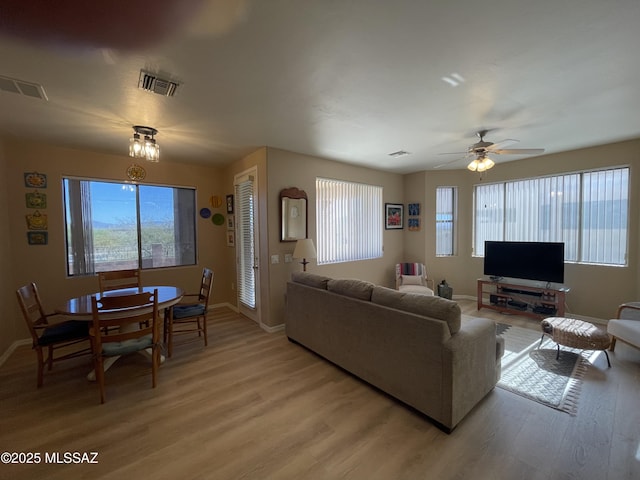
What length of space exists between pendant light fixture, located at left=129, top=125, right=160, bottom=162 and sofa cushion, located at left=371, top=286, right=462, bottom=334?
2831mm

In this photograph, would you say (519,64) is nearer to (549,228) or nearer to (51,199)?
(549,228)

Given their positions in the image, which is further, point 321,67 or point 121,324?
point 121,324

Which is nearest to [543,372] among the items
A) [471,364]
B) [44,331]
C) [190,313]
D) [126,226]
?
[471,364]

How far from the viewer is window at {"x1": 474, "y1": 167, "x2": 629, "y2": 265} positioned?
3963 millimetres

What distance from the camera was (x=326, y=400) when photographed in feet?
7.72

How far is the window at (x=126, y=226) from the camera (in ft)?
12.8

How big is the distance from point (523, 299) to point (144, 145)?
592 cm

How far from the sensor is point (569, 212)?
4.36 m

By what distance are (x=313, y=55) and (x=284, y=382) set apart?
2.83m

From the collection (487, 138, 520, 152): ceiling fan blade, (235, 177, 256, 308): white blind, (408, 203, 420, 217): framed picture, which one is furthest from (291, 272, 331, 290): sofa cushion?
(408, 203, 420, 217): framed picture

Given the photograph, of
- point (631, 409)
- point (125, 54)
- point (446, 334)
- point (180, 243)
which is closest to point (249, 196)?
point (180, 243)

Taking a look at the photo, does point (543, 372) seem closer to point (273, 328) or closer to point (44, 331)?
point (273, 328)

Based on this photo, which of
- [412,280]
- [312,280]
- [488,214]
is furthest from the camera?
[488,214]

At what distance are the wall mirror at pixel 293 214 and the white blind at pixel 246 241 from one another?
1.93 ft
